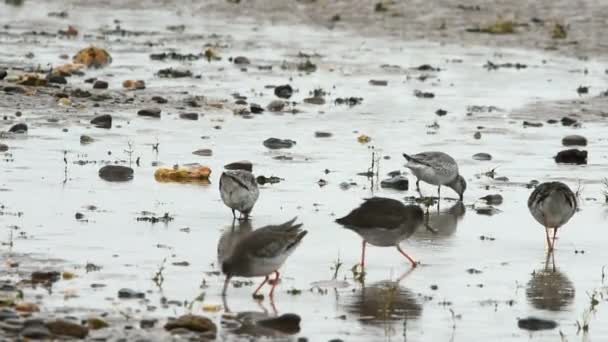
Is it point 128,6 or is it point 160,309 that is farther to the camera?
point 128,6

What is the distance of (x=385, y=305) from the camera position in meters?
12.5

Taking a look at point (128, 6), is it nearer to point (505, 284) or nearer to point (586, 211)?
point (586, 211)

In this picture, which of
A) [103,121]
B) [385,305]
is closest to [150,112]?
[103,121]

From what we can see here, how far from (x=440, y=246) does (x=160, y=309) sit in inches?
168

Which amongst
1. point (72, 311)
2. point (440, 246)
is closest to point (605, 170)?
point (440, 246)

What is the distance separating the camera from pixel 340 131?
22672 mm

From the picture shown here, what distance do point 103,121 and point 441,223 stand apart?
6.93 metres

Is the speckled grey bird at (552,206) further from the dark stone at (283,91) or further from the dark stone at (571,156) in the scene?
the dark stone at (283,91)

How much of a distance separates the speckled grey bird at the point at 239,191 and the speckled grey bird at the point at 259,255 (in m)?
3.18

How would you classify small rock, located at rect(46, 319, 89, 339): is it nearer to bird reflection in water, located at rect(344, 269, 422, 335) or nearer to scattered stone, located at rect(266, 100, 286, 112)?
bird reflection in water, located at rect(344, 269, 422, 335)

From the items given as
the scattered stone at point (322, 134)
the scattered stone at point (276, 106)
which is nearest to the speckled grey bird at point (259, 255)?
the scattered stone at point (322, 134)

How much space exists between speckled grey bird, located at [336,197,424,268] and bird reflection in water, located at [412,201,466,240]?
1531mm

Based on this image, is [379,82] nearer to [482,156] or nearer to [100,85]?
[100,85]

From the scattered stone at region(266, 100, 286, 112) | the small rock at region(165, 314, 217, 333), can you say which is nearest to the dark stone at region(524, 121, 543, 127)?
the scattered stone at region(266, 100, 286, 112)
